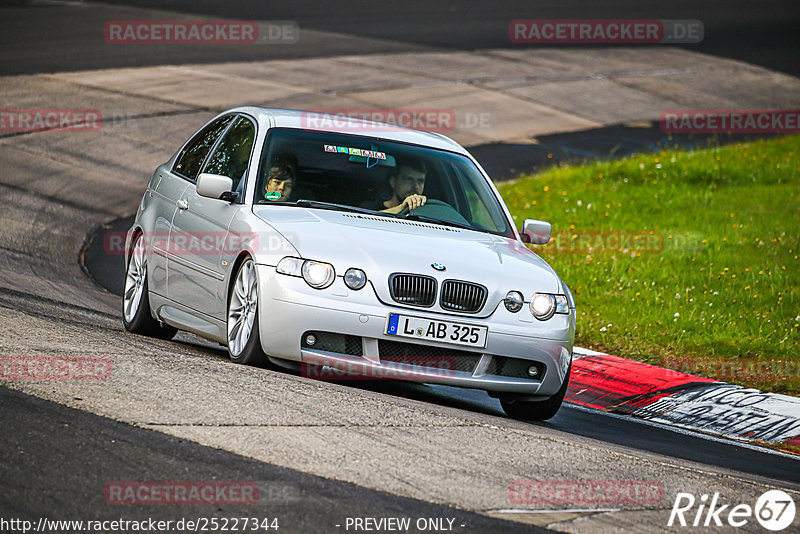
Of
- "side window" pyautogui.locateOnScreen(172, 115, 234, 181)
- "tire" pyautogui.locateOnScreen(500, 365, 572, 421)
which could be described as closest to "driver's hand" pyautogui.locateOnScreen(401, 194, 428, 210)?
"tire" pyautogui.locateOnScreen(500, 365, 572, 421)

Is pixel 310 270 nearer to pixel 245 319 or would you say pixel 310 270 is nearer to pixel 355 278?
pixel 355 278

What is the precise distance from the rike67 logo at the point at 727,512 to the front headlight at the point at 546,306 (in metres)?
1.97

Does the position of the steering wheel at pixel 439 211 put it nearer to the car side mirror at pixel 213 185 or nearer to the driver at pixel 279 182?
the driver at pixel 279 182

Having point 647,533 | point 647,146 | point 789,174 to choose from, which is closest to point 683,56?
point 647,146

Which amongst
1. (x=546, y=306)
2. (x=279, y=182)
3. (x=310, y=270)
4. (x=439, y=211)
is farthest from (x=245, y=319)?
(x=546, y=306)

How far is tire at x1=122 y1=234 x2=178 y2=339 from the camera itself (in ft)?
30.3

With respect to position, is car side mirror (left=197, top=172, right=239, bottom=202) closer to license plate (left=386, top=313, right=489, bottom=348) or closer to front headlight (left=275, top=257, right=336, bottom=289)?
front headlight (left=275, top=257, right=336, bottom=289)

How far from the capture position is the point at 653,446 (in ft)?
25.8

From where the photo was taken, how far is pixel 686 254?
45.9ft

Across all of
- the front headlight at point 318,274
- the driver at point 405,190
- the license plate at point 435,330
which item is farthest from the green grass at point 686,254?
the front headlight at point 318,274

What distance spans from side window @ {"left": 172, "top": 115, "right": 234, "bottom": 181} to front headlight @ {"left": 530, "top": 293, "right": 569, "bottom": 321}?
2.84 metres

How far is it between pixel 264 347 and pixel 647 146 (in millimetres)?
16892

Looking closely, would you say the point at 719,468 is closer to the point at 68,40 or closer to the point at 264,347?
the point at 264,347

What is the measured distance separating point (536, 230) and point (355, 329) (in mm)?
2022
